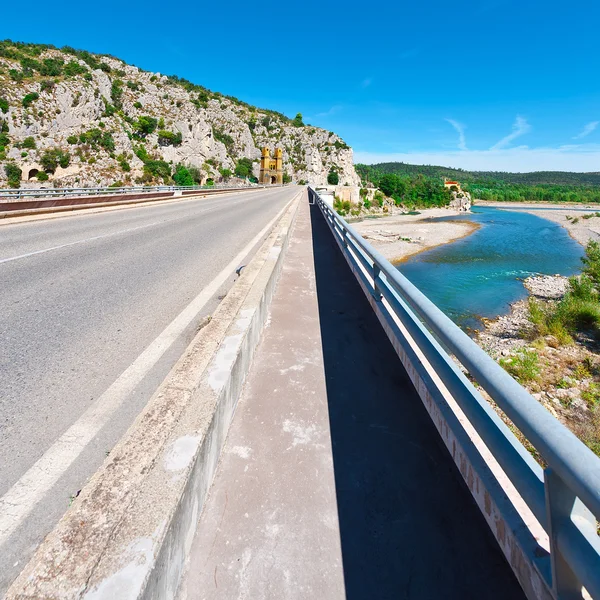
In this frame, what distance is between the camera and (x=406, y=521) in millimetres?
1805

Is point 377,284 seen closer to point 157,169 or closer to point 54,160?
point 54,160

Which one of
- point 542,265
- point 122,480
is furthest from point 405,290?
point 542,265

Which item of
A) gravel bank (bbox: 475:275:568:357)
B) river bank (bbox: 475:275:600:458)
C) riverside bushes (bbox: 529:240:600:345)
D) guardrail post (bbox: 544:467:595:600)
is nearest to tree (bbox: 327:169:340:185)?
gravel bank (bbox: 475:275:568:357)

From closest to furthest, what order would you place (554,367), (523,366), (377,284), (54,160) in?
1. (377,284)
2. (523,366)
3. (554,367)
4. (54,160)

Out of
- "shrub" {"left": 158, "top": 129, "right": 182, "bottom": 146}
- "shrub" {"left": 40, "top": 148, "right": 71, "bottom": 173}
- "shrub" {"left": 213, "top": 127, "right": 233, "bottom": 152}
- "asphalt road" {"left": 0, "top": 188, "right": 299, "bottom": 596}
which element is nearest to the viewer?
"asphalt road" {"left": 0, "top": 188, "right": 299, "bottom": 596}

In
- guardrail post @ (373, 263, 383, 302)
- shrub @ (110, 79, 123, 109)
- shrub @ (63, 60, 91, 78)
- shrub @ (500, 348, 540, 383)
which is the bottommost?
shrub @ (500, 348, 540, 383)

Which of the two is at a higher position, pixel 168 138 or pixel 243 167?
pixel 168 138

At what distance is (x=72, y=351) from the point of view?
137 inches

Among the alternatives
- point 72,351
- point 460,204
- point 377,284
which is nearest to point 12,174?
point 72,351

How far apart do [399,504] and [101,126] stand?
72.6 metres

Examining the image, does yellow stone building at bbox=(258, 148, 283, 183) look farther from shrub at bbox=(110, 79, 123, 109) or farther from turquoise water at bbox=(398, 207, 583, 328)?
turquoise water at bbox=(398, 207, 583, 328)

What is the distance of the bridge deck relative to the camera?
1537 mm

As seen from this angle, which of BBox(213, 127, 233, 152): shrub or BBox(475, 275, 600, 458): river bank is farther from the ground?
BBox(213, 127, 233, 152): shrub

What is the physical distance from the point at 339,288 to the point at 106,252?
17.6ft
